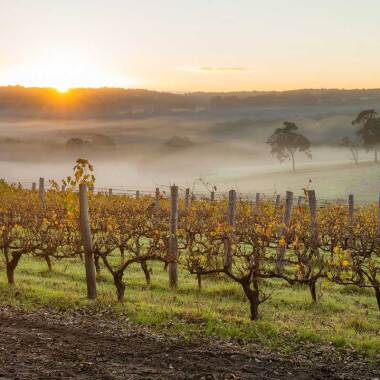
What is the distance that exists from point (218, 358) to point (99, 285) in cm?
889

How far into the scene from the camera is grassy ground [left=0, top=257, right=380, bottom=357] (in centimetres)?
1263

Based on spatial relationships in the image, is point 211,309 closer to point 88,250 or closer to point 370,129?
point 88,250

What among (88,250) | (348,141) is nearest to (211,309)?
(88,250)

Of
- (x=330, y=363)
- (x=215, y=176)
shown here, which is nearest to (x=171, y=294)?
(x=330, y=363)

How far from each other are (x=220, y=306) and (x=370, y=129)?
113714mm

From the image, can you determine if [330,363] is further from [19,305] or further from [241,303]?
[19,305]

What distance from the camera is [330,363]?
1115 centimetres

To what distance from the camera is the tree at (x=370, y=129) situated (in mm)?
121875

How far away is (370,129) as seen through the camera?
122188 mm

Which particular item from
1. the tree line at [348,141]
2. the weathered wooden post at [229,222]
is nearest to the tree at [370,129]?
the tree line at [348,141]

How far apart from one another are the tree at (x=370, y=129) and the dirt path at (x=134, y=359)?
116 meters

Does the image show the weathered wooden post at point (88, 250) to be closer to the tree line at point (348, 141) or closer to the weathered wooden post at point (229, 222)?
the weathered wooden post at point (229, 222)

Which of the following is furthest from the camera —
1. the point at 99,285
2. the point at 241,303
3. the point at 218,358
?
the point at 99,285

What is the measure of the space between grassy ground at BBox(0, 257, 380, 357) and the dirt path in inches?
31.7
